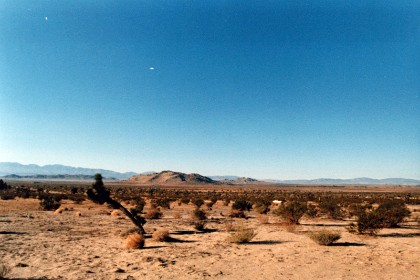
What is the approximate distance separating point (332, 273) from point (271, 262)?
246 centimetres

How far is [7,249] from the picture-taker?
14.7 meters

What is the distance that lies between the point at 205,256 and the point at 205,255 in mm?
181

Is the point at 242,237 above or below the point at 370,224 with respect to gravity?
below

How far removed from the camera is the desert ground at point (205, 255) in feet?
37.3

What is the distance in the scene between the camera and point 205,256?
45.9 ft

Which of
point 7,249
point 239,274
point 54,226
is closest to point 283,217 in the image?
point 239,274

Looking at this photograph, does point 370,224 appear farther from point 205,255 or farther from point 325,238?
point 205,255

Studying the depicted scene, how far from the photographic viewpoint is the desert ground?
448 inches

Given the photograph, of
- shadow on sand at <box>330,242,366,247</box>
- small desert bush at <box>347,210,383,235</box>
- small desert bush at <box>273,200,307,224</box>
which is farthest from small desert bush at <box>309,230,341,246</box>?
small desert bush at <box>273,200,307,224</box>

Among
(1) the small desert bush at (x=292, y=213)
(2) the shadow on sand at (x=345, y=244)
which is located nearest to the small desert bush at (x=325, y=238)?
(2) the shadow on sand at (x=345, y=244)

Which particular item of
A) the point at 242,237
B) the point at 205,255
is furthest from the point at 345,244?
the point at 205,255

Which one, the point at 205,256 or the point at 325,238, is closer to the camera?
the point at 205,256

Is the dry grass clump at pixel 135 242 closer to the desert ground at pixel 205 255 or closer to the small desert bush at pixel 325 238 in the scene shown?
the desert ground at pixel 205 255

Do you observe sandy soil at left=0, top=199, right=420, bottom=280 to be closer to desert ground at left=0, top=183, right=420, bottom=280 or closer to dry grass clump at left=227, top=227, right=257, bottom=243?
desert ground at left=0, top=183, right=420, bottom=280
